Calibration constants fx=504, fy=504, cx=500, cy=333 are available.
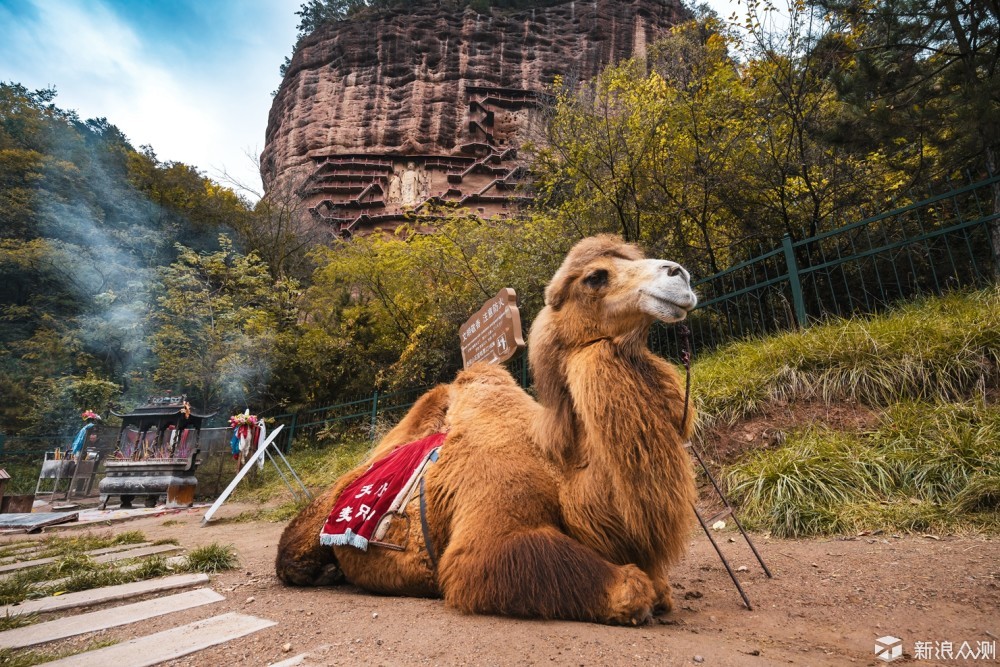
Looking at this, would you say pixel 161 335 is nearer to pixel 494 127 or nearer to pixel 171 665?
pixel 171 665

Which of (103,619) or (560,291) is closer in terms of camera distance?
(103,619)

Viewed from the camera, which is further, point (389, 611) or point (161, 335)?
point (161, 335)

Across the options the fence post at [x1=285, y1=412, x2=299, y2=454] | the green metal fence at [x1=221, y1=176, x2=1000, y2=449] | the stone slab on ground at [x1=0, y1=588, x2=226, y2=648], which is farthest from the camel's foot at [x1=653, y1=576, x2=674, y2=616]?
the fence post at [x1=285, y1=412, x2=299, y2=454]

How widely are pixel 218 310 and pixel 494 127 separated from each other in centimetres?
3054

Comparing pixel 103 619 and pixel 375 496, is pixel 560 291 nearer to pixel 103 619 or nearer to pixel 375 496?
pixel 375 496

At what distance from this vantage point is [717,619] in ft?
7.47

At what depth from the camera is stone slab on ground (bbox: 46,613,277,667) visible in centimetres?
181

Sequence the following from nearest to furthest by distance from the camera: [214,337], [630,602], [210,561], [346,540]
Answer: [630,602]
[346,540]
[210,561]
[214,337]

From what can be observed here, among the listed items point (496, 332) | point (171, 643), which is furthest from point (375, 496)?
point (496, 332)

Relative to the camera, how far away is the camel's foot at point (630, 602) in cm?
187

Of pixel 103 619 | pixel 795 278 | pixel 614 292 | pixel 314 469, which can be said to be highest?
pixel 795 278

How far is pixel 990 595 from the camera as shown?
7.64 ft

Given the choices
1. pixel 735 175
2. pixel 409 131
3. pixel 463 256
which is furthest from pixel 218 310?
pixel 409 131

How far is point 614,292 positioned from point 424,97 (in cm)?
4308
